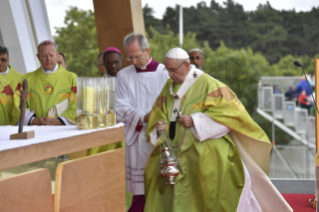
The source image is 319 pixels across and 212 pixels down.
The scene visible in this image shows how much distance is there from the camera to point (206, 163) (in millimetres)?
3891

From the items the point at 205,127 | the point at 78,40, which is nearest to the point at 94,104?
the point at 205,127

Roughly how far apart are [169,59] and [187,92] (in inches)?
13.8

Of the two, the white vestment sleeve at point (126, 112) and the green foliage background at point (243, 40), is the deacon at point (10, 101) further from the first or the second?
the green foliage background at point (243, 40)

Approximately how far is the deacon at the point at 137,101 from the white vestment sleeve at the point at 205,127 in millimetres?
711

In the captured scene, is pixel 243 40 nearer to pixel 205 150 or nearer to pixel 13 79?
pixel 13 79

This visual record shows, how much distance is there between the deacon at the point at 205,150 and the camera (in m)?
3.88

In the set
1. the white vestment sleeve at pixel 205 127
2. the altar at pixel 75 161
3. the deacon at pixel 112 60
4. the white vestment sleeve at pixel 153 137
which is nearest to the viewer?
the altar at pixel 75 161

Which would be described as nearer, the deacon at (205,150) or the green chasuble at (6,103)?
the deacon at (205,150)

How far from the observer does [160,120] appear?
3955 mm

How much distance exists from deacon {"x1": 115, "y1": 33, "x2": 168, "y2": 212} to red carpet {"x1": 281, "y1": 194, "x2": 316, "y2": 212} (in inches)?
60.7

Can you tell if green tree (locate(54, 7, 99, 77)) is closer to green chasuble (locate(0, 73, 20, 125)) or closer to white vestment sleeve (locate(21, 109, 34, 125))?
green chasuble (locate(0, 73, 20, 125))

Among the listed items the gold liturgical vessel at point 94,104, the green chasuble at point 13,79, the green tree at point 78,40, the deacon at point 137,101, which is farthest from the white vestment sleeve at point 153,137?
the green tree at point 78,40

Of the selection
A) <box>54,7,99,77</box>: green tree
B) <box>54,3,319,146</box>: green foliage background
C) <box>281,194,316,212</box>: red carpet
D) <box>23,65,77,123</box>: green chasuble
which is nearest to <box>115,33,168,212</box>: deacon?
<box>23,65,77,123</box>: green chasuble

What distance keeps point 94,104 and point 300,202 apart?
10.3ft
